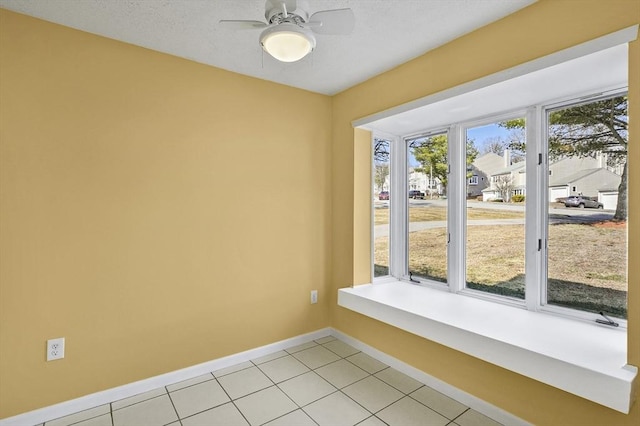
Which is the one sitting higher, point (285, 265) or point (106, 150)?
point (106, 150)

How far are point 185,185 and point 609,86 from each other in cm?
297

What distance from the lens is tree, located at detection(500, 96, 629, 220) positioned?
195cm

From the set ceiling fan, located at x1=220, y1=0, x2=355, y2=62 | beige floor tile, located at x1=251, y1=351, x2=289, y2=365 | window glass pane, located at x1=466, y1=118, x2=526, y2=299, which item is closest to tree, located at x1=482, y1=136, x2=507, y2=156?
window glass pane, located at x1=466, y1=118, x2=526, y2=299

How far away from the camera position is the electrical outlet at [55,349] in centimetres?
206

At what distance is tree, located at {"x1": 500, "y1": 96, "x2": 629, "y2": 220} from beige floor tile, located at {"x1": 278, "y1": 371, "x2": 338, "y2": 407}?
89.9 inches

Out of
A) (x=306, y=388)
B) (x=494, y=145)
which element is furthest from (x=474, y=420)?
(x=494, y=145)

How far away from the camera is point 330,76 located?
113 inches

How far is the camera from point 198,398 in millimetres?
2281

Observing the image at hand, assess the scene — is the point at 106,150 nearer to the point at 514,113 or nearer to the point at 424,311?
the point at 424,311

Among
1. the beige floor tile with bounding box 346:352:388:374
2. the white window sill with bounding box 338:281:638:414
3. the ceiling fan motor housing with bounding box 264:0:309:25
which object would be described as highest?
the ceiling fan motor housing with bounding box 264:0:309:25

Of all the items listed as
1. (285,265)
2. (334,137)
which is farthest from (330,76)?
(285,265)

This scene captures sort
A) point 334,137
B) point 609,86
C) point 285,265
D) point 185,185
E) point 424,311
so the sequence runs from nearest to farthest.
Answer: point 609,86, point 424,311, point 185,185, point 285,265, point 334,137

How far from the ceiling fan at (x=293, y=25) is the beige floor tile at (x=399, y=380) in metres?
2.43

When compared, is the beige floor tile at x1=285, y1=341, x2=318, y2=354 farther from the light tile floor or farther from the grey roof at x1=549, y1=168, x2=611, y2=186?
the grey roof at x1=549, y1=168, x2=611, y2=186
